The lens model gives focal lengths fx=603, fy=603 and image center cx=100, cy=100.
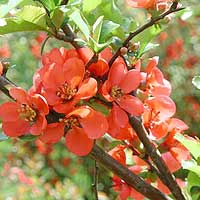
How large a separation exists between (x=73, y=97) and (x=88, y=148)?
0.08 meters

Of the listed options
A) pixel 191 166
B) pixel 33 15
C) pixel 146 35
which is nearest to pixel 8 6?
pixel 33 15

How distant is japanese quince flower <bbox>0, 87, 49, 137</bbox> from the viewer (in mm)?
871

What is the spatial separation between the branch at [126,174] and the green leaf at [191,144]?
3.4 inches

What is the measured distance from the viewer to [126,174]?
977mm

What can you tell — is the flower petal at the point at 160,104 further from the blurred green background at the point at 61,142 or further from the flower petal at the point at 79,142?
the blurred green background at the point at 61,142

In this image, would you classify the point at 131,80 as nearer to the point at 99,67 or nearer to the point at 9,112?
the point at 99,67

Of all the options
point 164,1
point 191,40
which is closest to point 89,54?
point 164,1

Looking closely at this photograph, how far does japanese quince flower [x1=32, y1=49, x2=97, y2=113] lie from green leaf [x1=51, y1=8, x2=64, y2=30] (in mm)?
42

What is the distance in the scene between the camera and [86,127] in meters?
0.88

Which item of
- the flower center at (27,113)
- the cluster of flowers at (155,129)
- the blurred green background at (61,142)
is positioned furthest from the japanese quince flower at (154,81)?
the blurred green background at (61,142)

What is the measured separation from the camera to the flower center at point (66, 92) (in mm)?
881

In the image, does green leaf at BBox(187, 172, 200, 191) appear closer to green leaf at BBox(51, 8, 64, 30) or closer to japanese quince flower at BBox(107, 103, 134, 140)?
japanese quince flower at BBox(107, 103, 134, 140)

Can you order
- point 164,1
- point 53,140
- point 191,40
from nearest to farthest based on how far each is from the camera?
point 53,140, point 164,1, point 191,40

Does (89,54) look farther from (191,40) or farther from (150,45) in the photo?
(191,40)
